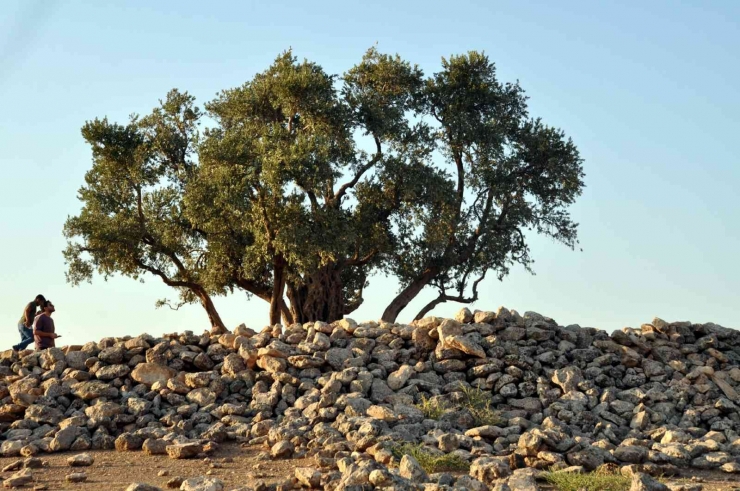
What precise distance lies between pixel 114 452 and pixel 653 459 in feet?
27.1

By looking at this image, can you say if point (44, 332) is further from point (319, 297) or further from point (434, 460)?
point (434, 460)

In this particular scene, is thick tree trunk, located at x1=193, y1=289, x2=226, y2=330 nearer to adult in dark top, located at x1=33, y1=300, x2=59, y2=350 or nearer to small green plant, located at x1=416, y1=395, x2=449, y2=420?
adult in dark top, located at x1=33, y1=300, x2=59, y2=350

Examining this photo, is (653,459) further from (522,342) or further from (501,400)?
(522,342)

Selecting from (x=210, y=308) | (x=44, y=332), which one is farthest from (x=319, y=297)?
(x=44, y=332)

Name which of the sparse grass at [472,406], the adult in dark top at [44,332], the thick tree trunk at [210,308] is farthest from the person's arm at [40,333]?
the sparse grass at [472,406]

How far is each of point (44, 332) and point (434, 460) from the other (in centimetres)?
1094

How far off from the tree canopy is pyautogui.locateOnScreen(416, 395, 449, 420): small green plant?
8768mm

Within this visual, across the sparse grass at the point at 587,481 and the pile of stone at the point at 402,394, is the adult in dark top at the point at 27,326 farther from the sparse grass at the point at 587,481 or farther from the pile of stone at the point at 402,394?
the sparse grass at the point at 587,481

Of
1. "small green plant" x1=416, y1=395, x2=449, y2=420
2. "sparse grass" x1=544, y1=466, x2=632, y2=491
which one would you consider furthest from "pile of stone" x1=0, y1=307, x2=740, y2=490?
"sparse grass" x1=544, y1=466, x2=632, y2=491

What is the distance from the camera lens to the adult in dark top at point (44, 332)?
1912 cm

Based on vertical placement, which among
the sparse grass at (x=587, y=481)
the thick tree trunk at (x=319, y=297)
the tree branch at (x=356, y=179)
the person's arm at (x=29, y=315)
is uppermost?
the tree branch at (x=356, y=179)

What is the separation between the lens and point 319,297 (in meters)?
25.0

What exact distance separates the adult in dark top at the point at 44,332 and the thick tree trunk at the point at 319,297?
7422 mm

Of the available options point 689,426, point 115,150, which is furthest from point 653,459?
point 115,150
